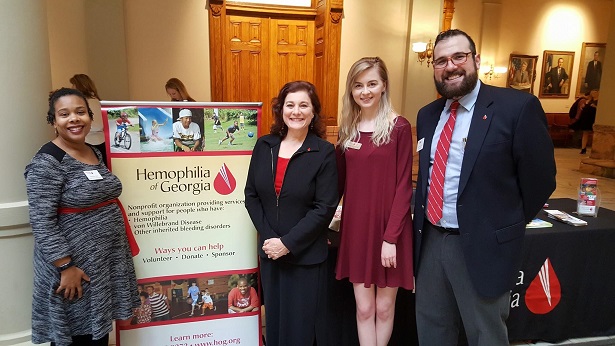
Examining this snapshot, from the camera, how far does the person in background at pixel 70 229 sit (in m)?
1.65

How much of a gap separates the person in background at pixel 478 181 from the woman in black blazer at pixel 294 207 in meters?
0.49

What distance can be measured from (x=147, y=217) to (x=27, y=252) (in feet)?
2.72

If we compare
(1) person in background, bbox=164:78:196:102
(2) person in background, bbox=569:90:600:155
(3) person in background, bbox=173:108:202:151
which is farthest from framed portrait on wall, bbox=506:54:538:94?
(3) person in background, bbox=173:108:202:151

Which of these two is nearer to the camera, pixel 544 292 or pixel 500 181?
pixel 500 181

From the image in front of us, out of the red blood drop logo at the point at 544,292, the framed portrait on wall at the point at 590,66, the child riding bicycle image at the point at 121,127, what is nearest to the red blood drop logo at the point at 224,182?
the child riding bicycle image at the point at 121,127

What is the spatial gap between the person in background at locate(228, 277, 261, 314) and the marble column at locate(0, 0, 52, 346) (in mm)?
1169

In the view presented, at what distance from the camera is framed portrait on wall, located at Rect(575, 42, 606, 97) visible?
12398 mm

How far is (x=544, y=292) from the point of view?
2.58 meters

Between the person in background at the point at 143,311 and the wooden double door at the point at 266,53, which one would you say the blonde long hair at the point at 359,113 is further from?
the wooden double door at the point at 266,53

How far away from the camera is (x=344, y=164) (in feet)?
6.61

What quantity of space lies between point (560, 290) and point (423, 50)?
5.75 meters

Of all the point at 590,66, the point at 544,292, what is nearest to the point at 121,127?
the point at 544,292

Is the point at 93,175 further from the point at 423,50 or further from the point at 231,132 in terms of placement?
the point at 423,50

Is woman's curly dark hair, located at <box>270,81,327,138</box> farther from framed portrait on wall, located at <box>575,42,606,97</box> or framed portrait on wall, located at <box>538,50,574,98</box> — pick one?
framed portrait on wall, located at <box>575,42,606,97</box>
